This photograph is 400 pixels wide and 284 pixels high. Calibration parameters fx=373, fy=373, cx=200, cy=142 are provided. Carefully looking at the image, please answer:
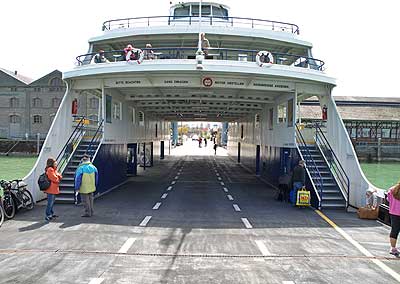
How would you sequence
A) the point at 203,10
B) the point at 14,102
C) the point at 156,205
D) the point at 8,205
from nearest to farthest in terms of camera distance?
the point at 8,205, the point at 156,205, the point at 203,10, the point at 14,102

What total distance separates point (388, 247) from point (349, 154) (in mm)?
6577

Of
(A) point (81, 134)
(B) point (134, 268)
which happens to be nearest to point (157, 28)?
(A) point (81, 134)

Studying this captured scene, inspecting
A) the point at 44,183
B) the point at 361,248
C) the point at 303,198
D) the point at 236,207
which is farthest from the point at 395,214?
the point at 44,183

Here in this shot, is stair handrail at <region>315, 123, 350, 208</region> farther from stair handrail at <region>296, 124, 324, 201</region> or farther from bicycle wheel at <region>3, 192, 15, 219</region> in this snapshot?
bicycle wheel at <region>3, 192, 15, 219</region>

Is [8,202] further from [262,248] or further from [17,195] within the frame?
[262,248]

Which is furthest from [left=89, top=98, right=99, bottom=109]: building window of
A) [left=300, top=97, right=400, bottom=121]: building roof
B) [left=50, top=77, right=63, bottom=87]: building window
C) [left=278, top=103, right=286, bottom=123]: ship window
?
[left=278, top=103, right=286, bottom=123]: ship window

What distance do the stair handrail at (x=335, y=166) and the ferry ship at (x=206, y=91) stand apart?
0.05 m

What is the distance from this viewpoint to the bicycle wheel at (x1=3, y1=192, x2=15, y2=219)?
11009 millimetres

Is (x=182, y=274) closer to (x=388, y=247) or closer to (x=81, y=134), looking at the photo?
(x=388, y=247)

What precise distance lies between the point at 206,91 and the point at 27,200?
914 centimetres

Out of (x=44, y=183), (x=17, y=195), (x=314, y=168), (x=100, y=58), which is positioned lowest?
(x=17, y=195)

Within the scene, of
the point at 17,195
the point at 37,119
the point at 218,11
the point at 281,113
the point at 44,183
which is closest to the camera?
the point at 44,183

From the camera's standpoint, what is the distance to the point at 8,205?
438 inches

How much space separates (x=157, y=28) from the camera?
56.7 feet
